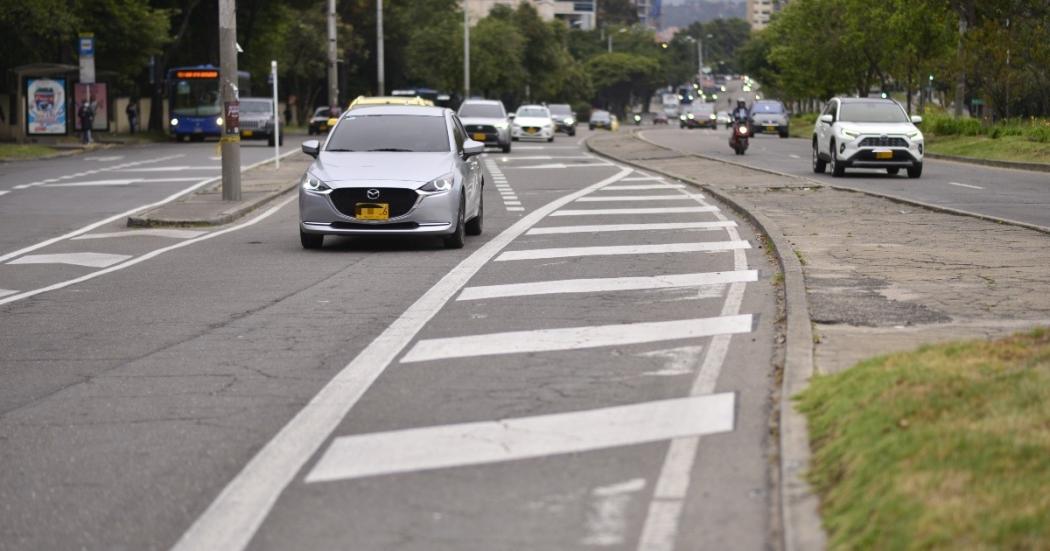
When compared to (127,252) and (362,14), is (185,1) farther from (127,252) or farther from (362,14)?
(127,252)

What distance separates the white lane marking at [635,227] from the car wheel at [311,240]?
2739 millimetres

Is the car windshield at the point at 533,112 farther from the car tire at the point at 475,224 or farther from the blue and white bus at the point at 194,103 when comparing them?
the car tire at the point at 475,224

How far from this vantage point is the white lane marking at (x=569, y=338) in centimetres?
1015

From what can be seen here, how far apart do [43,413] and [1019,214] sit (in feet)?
52.4

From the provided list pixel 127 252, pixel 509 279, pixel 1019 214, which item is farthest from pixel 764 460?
pixel 1019 214

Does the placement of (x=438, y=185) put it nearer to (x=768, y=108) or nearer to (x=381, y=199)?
(x=381, y=199)

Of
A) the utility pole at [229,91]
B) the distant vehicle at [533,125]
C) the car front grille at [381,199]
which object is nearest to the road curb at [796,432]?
the car front grille at [381,199]

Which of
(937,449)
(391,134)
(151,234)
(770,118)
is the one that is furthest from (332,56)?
(937,449)

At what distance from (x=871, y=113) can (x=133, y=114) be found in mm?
45453

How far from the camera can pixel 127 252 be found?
58.1ft

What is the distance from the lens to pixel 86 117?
173 ft

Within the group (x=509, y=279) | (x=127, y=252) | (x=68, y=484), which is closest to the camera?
(x=68, y=484)

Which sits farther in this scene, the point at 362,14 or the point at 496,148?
the point at 362,14

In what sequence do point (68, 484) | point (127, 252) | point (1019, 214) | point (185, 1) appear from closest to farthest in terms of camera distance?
point (68, 484) → point (127, 252) → point (1019, 214) → point (185, 1)
